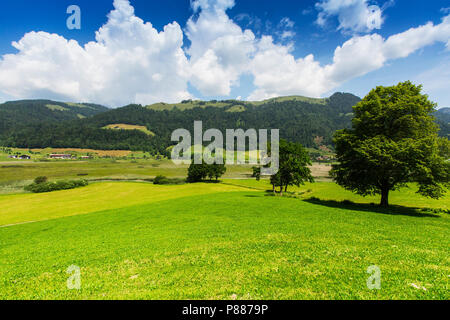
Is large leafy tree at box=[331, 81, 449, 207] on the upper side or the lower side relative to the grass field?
upper

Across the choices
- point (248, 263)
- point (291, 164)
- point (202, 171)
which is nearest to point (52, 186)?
point (202, 171)

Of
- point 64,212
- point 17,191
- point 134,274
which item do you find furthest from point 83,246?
point 17,191

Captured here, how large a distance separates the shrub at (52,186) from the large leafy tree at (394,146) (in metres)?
99.9

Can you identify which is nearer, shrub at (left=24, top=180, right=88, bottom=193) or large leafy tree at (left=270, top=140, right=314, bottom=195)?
large leafy tree at (left=270, top=140, right=314, bottom=195)

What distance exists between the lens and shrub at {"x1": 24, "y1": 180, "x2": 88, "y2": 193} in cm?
7650

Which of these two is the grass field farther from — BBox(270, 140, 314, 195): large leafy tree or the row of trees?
the row of trees

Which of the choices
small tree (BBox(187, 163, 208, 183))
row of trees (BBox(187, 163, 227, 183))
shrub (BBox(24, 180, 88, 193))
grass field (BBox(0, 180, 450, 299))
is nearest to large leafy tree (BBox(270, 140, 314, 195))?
grass field (BBox(0, 180, 450, 299))

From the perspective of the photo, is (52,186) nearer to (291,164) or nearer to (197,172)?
(197,172)

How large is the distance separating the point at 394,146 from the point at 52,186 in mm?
108138

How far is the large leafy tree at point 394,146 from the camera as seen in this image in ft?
69.9

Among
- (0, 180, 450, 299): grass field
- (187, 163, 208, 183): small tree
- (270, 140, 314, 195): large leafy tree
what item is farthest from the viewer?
(187, 163, 208, 183): small tree

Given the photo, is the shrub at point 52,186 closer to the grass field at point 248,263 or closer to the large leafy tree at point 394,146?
the grass field at point 248,263

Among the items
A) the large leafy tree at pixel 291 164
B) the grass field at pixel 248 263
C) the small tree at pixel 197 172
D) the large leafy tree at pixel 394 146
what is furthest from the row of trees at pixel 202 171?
the grass field at pixel 248 263

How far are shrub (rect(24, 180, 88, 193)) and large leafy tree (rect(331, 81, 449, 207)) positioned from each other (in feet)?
328
